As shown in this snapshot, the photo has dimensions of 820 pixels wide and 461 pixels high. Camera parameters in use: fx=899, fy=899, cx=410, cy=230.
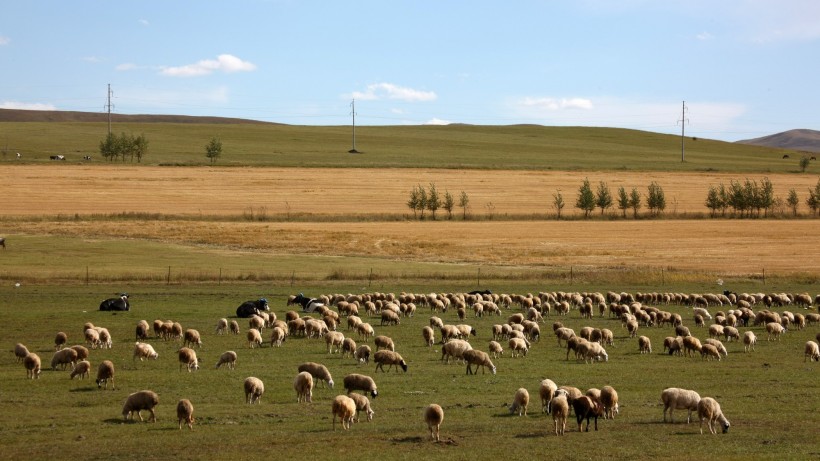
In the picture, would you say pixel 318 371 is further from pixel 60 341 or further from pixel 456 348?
pixel 60 341

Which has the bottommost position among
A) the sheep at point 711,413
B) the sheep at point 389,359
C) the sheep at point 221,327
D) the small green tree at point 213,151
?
the sheep at point 221,327

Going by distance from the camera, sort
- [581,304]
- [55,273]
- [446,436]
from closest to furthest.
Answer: [446,436], [581,304], [55,273]

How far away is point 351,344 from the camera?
28.2 meters

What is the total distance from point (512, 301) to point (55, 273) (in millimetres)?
26878

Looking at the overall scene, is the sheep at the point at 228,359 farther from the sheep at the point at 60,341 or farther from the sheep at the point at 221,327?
the sheep at the point at 221,327

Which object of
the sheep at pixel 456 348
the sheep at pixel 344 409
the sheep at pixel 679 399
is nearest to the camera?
the sheep at pixel 344 409

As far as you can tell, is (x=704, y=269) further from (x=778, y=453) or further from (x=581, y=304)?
(x=778, y=453)

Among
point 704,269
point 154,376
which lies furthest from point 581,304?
point 154,376

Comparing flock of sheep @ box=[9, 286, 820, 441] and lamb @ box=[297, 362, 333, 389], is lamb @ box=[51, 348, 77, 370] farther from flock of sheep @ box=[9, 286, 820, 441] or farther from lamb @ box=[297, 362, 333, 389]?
lamb @ box=[297, 362, 333, 389]

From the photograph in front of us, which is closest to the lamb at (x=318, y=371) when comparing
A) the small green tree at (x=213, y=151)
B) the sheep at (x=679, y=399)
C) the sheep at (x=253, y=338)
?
the sheep at (x=253, y=338)

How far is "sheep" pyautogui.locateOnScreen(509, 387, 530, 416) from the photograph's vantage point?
2025 centimetres

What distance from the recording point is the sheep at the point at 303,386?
21.4m

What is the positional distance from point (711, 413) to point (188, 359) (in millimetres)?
14180

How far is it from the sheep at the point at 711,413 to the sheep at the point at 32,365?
1685 cm
